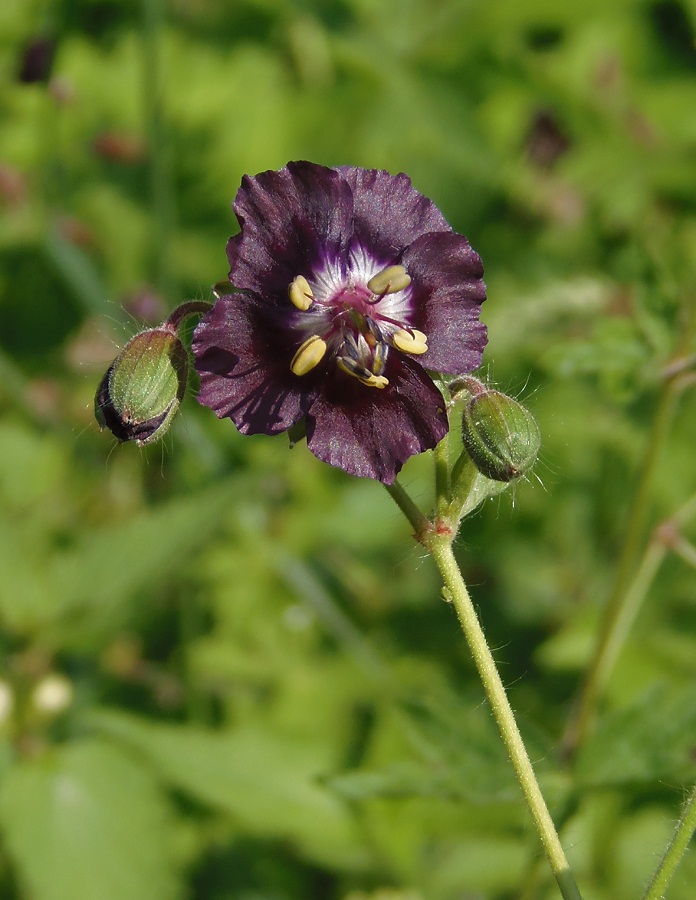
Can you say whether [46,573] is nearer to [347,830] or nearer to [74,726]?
[74,726]

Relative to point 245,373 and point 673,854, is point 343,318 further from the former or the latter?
point 673,854

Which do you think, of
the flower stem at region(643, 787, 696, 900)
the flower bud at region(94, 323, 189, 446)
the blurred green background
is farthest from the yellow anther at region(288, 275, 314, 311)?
the flower stem at region(643, 787, 696, 900)

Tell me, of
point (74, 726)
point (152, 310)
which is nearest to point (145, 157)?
point (152, 310)

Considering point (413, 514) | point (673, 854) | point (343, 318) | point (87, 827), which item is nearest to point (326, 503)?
point (87, 827)

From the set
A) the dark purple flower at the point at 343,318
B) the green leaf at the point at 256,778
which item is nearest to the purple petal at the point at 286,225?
the dark purple flower at the point at 343,318

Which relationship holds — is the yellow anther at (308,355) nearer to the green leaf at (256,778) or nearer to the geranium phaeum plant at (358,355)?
the geranium phaeum plant at (358,355)
